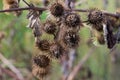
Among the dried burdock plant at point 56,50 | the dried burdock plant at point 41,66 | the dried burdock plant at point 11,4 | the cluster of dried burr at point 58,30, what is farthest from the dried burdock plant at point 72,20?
the dried burdock plant at point 11,4

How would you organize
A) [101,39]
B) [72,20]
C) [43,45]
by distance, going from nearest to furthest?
[72,20], [43,45], [101,39]

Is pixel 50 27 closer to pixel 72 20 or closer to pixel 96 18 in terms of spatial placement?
pixel 72 20

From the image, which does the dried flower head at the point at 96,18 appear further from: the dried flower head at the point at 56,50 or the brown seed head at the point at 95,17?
the dried flower head at the point at 56,50

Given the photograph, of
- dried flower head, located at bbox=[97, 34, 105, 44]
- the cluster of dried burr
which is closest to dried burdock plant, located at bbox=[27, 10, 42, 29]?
the cluster of dried burr

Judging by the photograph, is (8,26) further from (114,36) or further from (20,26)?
(114,36)

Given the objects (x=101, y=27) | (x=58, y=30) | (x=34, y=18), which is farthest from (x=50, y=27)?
(x=101, y=27)

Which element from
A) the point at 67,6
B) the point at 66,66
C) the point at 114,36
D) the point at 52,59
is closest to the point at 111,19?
the point at 114,36
